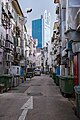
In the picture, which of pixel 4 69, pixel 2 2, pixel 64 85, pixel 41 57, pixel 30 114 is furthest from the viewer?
pixel 41 57

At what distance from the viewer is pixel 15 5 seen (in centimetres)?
6122

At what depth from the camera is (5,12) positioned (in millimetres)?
44812

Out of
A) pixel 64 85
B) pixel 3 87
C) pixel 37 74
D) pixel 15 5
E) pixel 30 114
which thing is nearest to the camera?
pixel 30 114

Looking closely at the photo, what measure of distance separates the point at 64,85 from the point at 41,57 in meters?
162

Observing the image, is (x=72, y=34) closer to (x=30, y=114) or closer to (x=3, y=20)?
(x=30, y=114)

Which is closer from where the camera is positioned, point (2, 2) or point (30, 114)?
point (30, 114)

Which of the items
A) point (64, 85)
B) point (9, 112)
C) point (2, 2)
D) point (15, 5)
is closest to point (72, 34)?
point (64, 85)

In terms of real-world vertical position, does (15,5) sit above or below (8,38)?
above

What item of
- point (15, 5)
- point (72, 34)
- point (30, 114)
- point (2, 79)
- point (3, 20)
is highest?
point (15, 5)

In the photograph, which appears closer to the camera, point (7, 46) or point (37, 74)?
point (7, 46)

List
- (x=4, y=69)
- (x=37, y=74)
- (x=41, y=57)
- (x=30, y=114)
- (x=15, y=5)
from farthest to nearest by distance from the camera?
(x=41, y=57) → (x=37, y=74) → (x=15, y=5) → (x=4, y=69) → (x=30, y=114)

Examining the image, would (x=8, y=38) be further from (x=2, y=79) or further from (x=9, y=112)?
(x=9, y=112)

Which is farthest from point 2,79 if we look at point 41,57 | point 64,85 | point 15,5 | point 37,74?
point 41,57

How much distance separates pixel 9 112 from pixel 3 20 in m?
32.8
